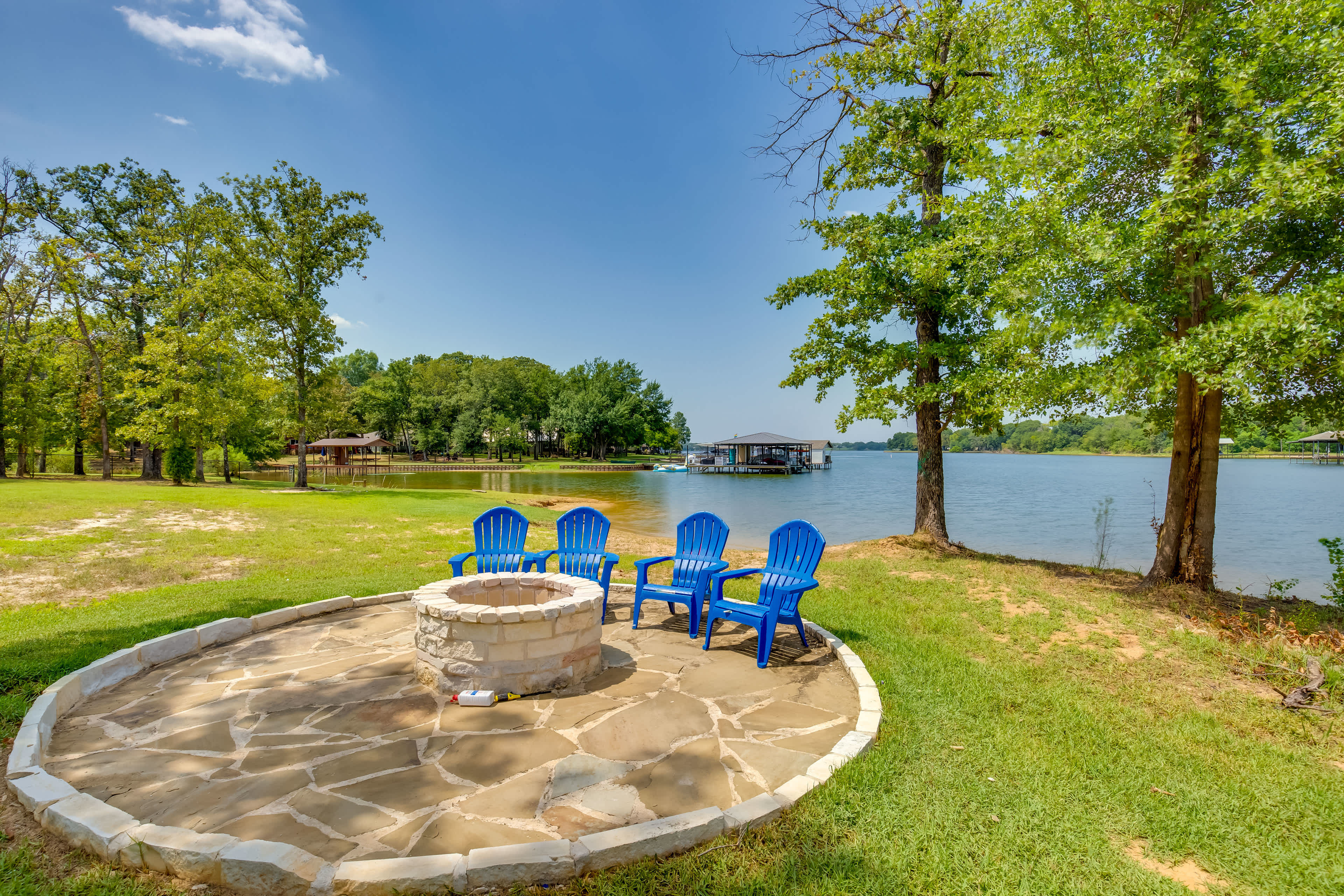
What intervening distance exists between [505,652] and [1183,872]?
133 inches

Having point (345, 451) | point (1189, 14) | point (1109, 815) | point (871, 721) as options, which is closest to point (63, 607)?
point (871, 721)

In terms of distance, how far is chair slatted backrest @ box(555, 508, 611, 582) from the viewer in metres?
5.64

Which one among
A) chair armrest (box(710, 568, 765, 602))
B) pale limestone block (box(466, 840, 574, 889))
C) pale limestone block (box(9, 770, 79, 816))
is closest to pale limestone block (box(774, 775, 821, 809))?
pale limestone block (box(466, 840, 574, 889))

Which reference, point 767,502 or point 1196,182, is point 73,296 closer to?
point 767,502

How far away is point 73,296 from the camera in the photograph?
64.3ft

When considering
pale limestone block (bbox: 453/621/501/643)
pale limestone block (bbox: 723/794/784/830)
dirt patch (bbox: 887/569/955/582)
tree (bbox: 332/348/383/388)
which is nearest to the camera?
pale limestone block (bbox: 723/794/784/830)

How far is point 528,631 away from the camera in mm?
3568

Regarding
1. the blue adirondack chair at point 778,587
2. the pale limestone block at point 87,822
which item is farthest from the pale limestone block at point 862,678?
the pale limestone block at point 87,822

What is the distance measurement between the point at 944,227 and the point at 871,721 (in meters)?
7.62

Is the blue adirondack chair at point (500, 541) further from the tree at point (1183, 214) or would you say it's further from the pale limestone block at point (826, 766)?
the tree at point (1183, 214)

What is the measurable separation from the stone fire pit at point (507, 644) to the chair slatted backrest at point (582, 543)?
5.57ft

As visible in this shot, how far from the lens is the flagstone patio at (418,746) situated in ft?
→ 7.75

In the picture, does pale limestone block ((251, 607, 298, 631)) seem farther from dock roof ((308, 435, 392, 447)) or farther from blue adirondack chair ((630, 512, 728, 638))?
dock roof ((308, 435, 392, 447))

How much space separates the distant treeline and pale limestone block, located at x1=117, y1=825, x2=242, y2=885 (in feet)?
29.4
